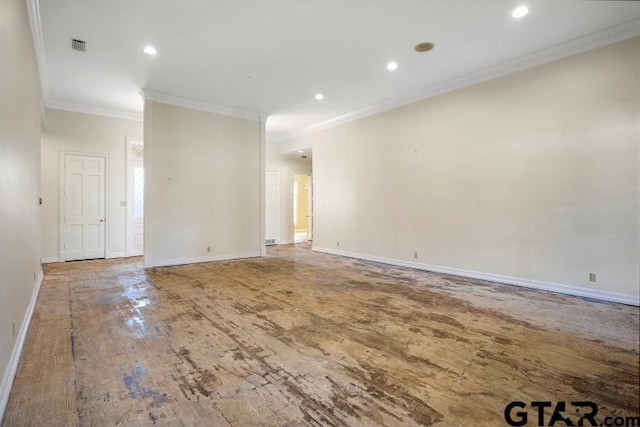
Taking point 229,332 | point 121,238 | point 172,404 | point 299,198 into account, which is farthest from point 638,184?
point 299,198

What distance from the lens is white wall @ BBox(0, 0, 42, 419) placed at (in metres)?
2.03

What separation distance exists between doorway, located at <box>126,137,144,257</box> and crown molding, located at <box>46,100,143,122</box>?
0.50 metres

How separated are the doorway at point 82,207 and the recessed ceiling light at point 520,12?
25.1 feet

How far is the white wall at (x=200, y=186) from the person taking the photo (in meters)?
5.86

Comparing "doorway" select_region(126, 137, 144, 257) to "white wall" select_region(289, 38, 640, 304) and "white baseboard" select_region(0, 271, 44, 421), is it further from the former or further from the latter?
"white wall" select_region(289, 38, 640, 304)

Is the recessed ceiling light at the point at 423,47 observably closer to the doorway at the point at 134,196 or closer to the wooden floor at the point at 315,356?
the wooden floor at the point at 315,356

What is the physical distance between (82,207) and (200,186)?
261cm

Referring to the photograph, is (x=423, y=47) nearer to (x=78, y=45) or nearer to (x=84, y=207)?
(x=78, y=45)

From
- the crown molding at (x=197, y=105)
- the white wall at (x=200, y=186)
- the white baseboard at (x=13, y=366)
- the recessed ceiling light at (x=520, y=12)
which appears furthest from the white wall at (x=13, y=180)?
the recessed ceiling light at (x=520, y=12)

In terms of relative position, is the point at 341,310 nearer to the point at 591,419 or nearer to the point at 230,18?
the point at 591,419

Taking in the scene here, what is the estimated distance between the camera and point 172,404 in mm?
1843

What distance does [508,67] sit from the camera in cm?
452

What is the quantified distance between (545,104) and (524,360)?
3.41 meters

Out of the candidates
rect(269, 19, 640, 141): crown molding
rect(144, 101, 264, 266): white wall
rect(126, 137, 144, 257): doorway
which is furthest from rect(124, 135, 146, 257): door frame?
rect(269, 19, 640, 141): crown molding
